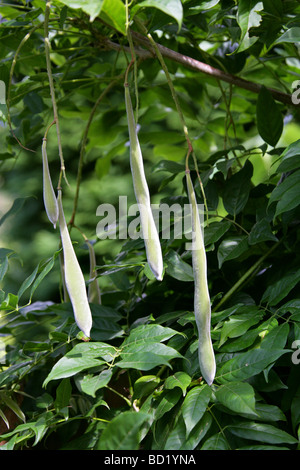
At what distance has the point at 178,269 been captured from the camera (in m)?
0.48

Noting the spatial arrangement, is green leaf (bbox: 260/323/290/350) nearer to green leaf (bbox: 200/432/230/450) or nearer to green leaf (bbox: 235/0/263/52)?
green leaf (bbox: 200/432/230/450)

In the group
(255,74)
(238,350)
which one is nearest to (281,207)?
(238,350)

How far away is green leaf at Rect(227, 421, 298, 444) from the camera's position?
13.5 inches

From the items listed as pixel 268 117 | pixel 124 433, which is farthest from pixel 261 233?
pixel 124 433

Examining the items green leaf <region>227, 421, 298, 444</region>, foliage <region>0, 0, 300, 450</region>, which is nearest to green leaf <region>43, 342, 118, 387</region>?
foliage <region>0, 0, 300, 450</region>

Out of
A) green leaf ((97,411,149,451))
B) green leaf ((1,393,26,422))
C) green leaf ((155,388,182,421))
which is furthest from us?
green leaf ((1,393,26,422))

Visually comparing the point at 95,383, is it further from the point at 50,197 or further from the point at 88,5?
the point at 88,5

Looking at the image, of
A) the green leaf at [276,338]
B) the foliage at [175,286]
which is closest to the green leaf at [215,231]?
the foliage at [175,286]

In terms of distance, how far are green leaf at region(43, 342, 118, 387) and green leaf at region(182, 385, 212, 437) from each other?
0.21 feet

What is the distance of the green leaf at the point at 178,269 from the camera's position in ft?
1.54

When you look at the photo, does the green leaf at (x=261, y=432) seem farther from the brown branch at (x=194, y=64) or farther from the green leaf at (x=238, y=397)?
the brown branch at (x=194, y=64)

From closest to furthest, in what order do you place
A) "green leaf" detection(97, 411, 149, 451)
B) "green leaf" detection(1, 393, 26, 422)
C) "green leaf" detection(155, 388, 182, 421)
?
"green leaf" detection(97, 411, 149, 451), "green leaf" detection(155, 388, 182, 421), "green leaf" detection(1, 393, 26, 422)

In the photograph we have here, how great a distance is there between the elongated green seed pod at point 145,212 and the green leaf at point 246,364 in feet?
0.33
